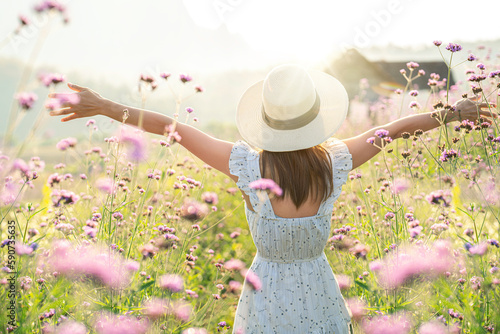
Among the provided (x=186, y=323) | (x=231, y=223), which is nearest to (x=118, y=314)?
(x=186, y=323)

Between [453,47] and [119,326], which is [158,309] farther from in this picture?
[453,47]

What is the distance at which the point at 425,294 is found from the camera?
2014 mm

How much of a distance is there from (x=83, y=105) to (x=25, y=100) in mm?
547

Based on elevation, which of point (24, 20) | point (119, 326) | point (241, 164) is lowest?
point (119, 326)

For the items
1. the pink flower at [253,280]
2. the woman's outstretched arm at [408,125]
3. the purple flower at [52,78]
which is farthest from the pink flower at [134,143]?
the woman's outstretched arm at [408,125]

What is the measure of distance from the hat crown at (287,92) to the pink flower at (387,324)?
0.93m

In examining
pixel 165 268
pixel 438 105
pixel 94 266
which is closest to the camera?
pixel 94 266

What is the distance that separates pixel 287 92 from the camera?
5.86 ft

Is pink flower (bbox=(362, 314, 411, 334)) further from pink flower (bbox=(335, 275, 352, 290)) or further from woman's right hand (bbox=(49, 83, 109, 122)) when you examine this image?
woman's right hand (bbox=(49, 83, 109, 122))

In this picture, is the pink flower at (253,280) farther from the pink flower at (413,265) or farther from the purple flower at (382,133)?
the purple flower at (382,133)

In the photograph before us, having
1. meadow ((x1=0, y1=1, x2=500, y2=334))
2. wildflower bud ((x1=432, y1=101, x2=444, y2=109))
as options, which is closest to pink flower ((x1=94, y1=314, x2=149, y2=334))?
meadow ((x1=0, y1=1, x2=500, y2=334))

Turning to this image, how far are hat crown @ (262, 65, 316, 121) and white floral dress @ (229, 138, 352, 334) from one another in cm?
25

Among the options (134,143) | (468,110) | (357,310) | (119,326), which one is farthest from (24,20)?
(468,110)

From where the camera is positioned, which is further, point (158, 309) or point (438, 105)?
point (438, 105)
